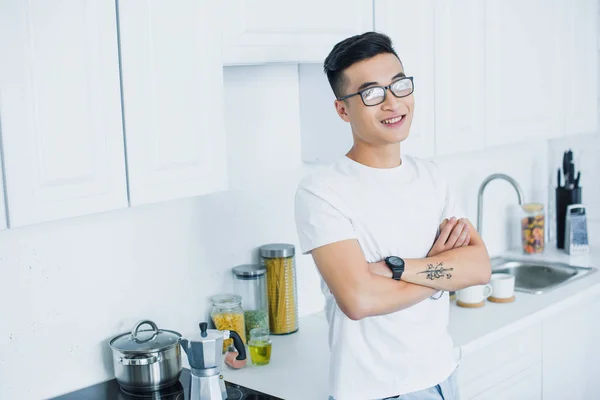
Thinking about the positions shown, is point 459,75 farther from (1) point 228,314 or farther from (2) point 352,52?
(1) point 228,314

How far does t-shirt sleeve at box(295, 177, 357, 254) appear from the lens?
193 centimetres

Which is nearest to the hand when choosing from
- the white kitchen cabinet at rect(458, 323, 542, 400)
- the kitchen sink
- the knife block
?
the white kitchen cabinet at rect(458, 323, 542, 400)

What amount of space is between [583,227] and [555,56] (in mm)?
748

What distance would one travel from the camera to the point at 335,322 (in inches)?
79.1

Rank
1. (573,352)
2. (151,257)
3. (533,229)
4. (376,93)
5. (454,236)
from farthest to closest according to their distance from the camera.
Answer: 1. (533,229)
2. (573,352)
3. (151,257)
4. (454,236)
5. (376,93)

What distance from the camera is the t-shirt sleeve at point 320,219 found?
1.93m

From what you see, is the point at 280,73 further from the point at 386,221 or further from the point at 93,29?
the point at 93,29

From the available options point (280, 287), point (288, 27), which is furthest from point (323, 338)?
point (288, 27)

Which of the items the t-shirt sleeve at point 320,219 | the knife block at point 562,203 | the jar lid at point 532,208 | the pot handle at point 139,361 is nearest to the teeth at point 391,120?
the t-shirt sleeve at point 320,219

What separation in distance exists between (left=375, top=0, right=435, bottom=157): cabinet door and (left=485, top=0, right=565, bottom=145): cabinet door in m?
0.37

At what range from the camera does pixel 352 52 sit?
6.55 ft

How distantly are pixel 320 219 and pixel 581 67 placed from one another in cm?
199

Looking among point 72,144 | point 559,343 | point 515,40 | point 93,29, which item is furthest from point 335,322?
point 515,40

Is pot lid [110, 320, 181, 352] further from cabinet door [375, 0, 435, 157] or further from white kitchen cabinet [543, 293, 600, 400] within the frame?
white kitchen cabinet [543, 293, 600, 400]
